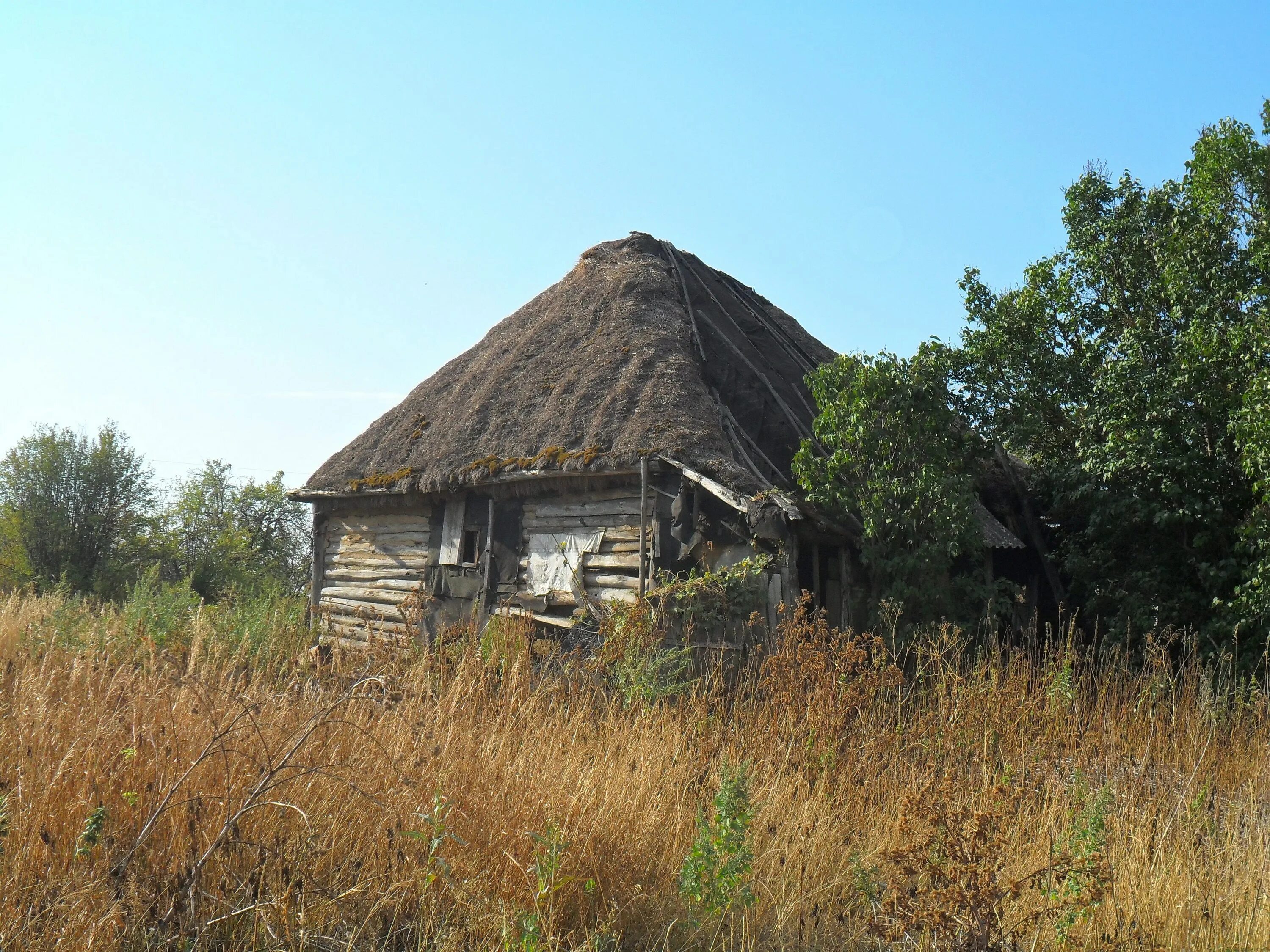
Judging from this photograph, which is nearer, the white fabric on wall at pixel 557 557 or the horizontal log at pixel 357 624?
the white fabric on wall at pixel 557 557

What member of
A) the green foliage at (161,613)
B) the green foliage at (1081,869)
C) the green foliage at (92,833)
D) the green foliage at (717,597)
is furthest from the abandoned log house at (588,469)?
the green foliage at (1081,869)

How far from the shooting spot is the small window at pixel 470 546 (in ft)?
33.3

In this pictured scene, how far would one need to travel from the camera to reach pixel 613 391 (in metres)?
9.64

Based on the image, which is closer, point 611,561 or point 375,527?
point 611,561

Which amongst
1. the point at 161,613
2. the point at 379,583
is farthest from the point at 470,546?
the point at 161,613

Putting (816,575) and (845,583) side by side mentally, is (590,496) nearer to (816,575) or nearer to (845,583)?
(816,575)

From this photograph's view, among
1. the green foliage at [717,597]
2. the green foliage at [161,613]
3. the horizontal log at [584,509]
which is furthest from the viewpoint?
the horizontal log at [584,509]

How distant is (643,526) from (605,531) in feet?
2.12

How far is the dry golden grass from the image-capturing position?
269 cm

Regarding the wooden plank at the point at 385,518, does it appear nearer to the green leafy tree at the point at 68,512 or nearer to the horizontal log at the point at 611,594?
the horizontal log at the point at 611,594

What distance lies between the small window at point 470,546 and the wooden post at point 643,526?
2.58 metres

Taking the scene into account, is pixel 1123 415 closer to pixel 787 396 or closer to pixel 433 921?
pixel 787 396

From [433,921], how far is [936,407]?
6712 mm

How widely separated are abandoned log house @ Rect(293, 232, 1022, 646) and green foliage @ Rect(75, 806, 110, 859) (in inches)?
117
